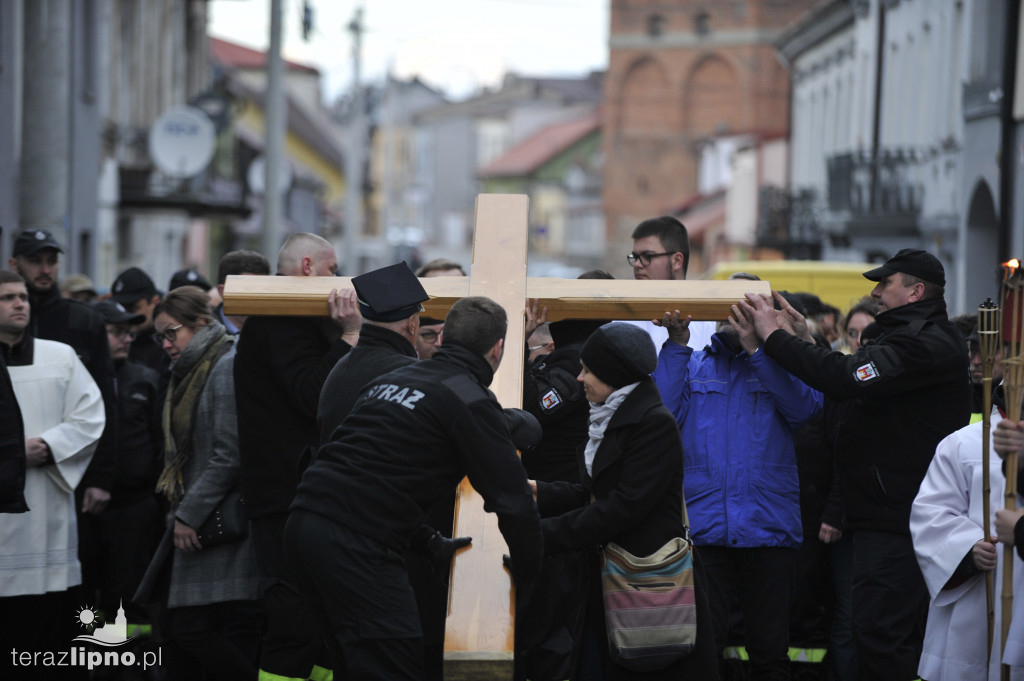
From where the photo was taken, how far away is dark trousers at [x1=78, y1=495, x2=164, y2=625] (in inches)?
322

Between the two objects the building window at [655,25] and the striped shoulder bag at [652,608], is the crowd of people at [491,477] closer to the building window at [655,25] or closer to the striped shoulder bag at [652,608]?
the striped shoulder bag at [652,608]

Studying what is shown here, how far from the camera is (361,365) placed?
215 inches

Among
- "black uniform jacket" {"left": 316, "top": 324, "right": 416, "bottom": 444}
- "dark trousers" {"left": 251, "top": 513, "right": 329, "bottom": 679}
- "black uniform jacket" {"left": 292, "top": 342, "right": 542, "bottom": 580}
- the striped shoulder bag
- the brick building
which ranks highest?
the brick building

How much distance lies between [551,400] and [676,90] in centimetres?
5971

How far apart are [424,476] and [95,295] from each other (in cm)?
629

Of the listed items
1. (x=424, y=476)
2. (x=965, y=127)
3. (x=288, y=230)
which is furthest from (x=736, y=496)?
(x=288, y=230)

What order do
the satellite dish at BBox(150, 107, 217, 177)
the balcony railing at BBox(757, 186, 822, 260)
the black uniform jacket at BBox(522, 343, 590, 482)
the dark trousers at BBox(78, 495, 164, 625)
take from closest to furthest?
the black uniform jacket at BBox(522, 343, 590, 482)
the dark trousers at BBox(78, 495, 164, 625)
the satellite dish at BBox(150, 107, 217, 177)
the balcony railing at BBox(757, 186, 822, 260)

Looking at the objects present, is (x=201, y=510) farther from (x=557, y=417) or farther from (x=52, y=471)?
(x=557, y=417)

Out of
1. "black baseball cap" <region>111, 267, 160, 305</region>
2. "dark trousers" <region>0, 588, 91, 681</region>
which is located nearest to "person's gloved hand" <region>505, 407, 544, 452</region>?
"dark trousers" <region>0, 588, 91, 681</region>

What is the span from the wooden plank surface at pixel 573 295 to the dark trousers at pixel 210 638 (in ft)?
5.76

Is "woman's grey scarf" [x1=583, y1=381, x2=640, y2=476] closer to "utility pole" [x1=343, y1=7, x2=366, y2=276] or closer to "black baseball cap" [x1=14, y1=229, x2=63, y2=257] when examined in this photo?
"black baseball cap" [x1=14, y1=229, x2=63, y2=257]

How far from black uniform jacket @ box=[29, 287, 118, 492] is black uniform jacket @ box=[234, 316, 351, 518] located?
1.65 meters

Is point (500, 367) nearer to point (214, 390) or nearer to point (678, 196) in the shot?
point (214, 390)

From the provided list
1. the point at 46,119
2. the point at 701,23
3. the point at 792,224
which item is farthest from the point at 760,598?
the point at 701,23
